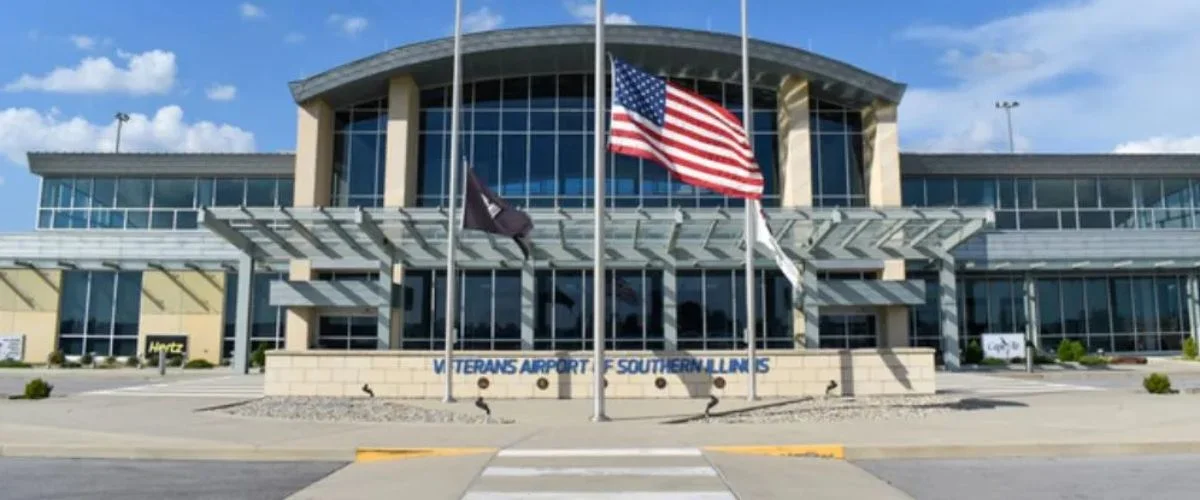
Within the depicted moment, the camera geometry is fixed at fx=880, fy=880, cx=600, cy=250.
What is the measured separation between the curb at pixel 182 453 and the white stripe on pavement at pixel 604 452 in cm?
214

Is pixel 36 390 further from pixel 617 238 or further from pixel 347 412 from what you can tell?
pixel 617 238

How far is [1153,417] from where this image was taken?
14.7 metres

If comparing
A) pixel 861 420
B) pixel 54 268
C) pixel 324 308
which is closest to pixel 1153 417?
pixel 861 420

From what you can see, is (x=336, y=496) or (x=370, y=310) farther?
(x=370, y=310)

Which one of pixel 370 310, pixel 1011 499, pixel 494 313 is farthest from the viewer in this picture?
pixel 494 313

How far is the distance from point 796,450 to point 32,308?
3731cm

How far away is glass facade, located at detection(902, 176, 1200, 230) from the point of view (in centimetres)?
3862

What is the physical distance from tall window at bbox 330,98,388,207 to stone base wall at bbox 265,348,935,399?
15.4 m

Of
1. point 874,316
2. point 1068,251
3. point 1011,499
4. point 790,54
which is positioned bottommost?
point 1011,499

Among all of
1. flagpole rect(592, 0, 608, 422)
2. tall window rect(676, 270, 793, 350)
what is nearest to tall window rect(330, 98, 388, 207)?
tall window rect(676, 270, 793, 350)

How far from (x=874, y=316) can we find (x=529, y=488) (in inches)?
1093

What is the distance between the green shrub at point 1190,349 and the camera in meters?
36.8

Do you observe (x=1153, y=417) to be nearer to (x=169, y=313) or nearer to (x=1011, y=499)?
(x=1011, y=499)

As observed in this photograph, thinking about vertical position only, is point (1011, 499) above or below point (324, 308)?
below
